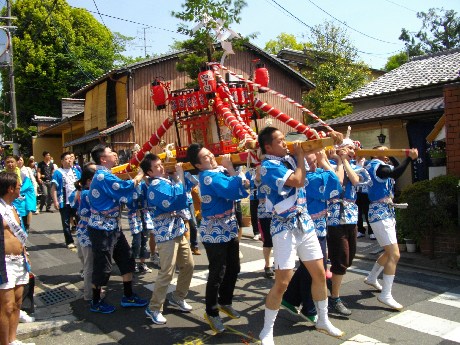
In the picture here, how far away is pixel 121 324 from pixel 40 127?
87.5 ft

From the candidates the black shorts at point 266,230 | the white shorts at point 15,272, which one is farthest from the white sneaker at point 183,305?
the white shorts at point 15,272

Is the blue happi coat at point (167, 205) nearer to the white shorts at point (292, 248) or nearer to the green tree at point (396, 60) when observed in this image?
the white shorts at point (292, 248)

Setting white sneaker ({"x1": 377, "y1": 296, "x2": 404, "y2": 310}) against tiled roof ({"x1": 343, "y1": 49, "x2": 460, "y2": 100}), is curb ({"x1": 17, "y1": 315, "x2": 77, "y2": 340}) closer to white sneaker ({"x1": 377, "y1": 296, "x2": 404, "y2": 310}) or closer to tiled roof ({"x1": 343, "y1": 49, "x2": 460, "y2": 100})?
white sneaker ({"x1": 377, "y1": 296, "x2": 404, "y2": 310})

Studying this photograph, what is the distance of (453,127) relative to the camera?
773 centimetres

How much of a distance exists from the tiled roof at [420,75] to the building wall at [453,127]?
5786mm

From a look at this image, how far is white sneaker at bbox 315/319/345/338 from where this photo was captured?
4230 millimetres

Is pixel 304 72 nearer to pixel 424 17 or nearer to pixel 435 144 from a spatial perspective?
pixel 435 144

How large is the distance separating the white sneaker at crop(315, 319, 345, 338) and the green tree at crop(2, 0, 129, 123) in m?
29.1

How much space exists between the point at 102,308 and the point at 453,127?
6760 mm

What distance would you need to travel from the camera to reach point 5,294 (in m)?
3.89

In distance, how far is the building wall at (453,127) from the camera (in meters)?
7.66

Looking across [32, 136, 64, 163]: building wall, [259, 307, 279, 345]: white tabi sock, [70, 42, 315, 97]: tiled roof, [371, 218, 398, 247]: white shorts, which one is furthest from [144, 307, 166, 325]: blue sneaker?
[32, 136, 64, 163]: building wall

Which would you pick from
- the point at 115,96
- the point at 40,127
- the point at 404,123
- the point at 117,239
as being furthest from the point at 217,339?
the point at 40,127

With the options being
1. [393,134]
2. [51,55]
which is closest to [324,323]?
[393,134]
